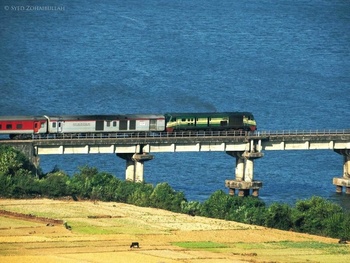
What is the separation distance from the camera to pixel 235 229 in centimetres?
19850

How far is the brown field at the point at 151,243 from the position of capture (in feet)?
592

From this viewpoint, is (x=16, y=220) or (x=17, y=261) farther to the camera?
(x=16, y=220)

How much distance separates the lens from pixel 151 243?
188375 millimetres

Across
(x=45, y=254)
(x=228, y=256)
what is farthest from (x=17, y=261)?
(x=228, y=256)

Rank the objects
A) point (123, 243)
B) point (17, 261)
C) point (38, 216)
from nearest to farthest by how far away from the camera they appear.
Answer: point (17, 261) → point (123, 243) → point (38, 216)

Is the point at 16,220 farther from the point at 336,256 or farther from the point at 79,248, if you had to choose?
the point at 336,256

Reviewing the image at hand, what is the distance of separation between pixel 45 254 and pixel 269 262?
631 inches

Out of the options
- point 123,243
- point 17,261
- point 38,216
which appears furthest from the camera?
point 38,216

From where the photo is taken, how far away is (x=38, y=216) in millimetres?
199875

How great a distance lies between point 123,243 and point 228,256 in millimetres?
9018

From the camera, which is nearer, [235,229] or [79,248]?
[79,248]

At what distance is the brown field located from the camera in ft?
592

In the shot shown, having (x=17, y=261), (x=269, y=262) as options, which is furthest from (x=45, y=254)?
(x=269, y=262)

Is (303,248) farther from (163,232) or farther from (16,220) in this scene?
(16,220)
